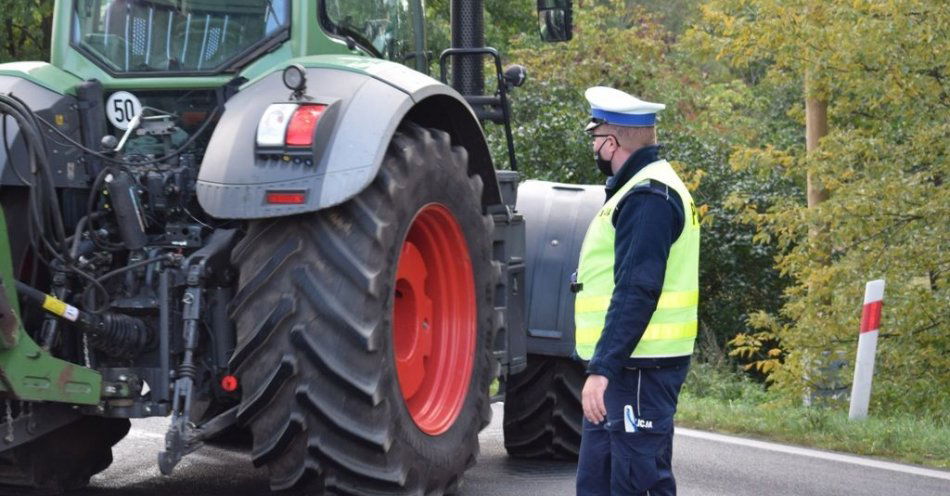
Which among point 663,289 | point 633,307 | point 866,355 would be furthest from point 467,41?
point 866,355

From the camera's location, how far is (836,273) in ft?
46.5

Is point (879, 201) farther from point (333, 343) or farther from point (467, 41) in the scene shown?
point (333, 343)

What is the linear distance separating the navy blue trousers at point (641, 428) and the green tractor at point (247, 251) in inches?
35.1

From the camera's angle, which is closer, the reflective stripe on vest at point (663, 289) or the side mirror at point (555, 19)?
the reflective stripe on vest at point (663, 289)

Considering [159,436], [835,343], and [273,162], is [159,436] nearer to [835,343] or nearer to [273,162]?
[273,162]

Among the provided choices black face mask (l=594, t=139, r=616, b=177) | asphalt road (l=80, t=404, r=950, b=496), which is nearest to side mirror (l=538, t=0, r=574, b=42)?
asphalt road (l=80, t=404, r=950, b=496)

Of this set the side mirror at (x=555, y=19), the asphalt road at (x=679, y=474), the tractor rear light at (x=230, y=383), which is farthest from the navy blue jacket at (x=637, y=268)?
the side mirror at (x=555, y=19)

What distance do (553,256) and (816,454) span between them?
74.1 inches

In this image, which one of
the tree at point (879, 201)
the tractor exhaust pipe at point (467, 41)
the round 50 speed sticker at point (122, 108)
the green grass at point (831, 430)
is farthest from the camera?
the tree at point (879, 201)

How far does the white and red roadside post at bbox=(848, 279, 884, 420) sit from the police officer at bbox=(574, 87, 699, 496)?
5.11 m

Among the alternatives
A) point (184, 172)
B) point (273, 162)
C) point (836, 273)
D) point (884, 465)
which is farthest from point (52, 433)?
point (836, 273)

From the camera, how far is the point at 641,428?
15.6ft

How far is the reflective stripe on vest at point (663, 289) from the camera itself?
15.8 feet

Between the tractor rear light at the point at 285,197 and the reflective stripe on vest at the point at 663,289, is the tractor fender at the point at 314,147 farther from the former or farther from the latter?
the reflective stripe on vest at the point at 663,289
